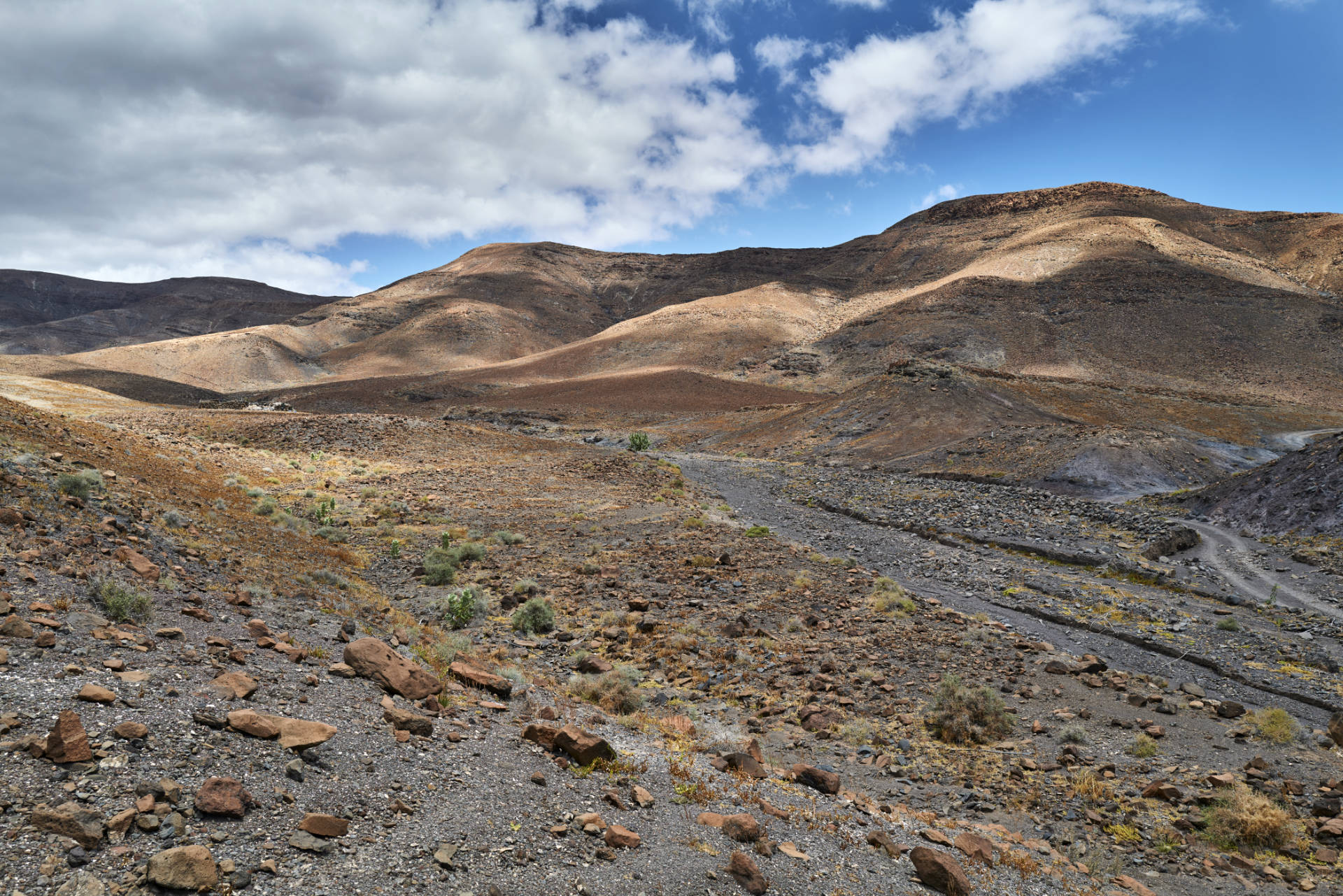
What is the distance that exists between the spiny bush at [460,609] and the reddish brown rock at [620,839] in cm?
639

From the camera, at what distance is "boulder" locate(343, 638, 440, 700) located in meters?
6.36

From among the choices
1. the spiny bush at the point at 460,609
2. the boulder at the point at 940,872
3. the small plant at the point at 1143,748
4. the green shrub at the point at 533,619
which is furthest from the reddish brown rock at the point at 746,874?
the spiny bush at the point at 460,609

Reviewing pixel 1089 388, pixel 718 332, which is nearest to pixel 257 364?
pixel 718 332

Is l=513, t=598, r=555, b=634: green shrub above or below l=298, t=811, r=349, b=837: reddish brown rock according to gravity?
below

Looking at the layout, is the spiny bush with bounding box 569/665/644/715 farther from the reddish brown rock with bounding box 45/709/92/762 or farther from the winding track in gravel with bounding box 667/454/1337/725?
the winding track in gravel with bounding box 667/454/1337/725

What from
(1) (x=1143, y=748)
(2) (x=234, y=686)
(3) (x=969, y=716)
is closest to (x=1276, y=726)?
(1) (x=1143, y=748)

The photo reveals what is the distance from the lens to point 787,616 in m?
12.1

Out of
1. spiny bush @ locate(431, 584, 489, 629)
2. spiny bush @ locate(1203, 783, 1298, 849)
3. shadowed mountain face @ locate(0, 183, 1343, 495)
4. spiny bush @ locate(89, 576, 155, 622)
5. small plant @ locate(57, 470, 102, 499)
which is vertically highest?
shadowed mountain face @ locate(0, 183, 1343, 495)

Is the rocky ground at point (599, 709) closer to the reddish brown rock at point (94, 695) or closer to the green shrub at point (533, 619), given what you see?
the reddish brown rock at point (94, 695)

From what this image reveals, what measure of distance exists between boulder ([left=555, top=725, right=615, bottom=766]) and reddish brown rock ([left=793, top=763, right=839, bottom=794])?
2.02m

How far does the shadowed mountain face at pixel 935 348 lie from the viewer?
3788 cm

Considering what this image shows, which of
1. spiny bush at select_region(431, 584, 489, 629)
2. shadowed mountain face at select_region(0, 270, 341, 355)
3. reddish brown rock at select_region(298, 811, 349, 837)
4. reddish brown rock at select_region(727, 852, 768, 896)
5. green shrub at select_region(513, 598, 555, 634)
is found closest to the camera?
reddish brown rock at select_region(298, 811, 349, 837)

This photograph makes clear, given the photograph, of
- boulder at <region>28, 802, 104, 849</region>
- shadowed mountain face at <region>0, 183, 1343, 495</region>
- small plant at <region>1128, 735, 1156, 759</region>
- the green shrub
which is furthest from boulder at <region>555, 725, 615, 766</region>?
shadowed mountain face at <region>0, 183, 1343, 495</region>

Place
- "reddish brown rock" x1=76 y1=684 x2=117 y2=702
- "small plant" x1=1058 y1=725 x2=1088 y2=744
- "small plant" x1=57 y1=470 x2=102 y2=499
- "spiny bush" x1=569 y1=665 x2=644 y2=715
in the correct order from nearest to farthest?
"reddish brown rock" x1=76 y1=684 x2=117 y2=702 < "spiny bush" x1=569 y1=665 x2=644 y2=715 < "small plant" x1=1058 y1=725 x2=1088 y2=744 < "small plant" x1=57 y1=470 x2=102 y2=499
